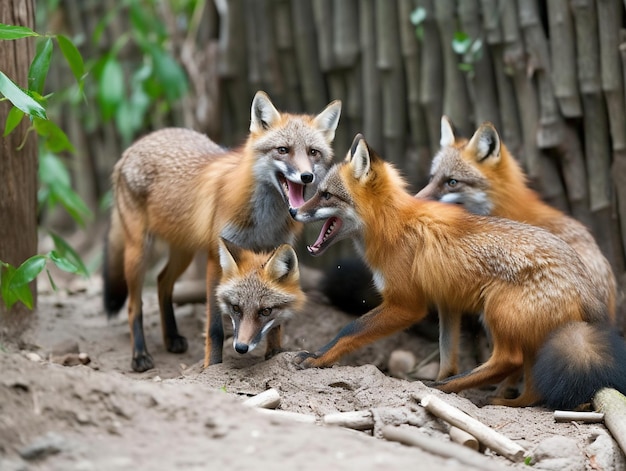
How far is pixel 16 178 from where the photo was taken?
21.1ft

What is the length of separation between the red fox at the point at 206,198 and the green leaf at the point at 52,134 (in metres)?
0.72

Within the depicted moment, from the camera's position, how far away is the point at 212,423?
3.95 metres

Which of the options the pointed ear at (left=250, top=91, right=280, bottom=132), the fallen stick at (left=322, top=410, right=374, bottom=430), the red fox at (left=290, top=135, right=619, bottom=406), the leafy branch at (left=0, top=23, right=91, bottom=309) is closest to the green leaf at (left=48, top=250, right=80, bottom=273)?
the leafy branch at (left=0, top=23, right=91, bottom=309)

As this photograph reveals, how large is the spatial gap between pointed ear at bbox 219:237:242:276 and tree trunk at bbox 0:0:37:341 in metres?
1.74

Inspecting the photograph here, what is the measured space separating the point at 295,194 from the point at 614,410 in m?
2.76

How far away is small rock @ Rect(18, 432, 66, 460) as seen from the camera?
3.64m

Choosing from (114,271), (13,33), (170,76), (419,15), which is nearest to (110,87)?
(170,76)

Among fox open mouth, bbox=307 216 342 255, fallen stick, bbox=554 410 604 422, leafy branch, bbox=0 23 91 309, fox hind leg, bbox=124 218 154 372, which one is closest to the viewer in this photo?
leafy branch, bbox=0 23 91 309

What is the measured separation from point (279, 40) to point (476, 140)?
313 cm

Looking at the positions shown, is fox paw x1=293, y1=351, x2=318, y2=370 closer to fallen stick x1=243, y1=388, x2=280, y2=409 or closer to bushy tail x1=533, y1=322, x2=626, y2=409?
fallen stick x1=243, y1=388, x2=280, y2=409

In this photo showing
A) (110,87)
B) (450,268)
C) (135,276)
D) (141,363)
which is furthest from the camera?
(110,87)

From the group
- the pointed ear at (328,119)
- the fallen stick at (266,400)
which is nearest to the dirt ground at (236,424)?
the fallen stick at (266,400)

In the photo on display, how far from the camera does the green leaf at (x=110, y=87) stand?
9.76 meters

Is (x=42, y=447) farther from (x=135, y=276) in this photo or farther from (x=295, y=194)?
(x=135, y=276)
